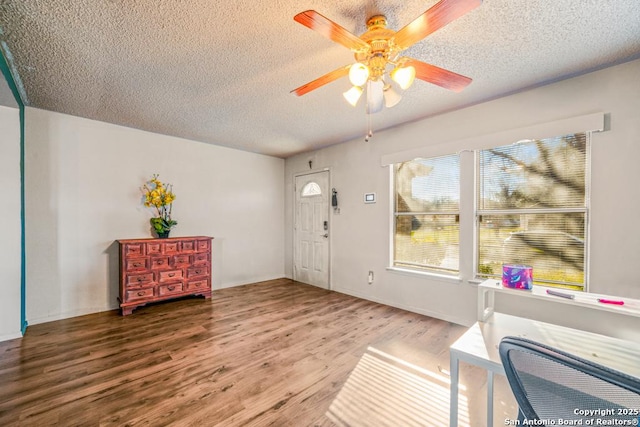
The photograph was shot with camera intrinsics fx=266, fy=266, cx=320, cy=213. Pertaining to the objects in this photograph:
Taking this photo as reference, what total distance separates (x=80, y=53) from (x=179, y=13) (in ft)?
3.38

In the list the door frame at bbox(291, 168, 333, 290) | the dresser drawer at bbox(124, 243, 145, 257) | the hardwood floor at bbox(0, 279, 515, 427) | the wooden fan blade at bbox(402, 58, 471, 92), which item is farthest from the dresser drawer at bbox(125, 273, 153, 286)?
the wooden fan blade at bbox(402, 58, 471, 92)

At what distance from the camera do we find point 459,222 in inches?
125

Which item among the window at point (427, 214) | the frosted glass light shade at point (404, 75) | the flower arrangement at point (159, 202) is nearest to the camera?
the frosted glass light shade at point (404, 75)

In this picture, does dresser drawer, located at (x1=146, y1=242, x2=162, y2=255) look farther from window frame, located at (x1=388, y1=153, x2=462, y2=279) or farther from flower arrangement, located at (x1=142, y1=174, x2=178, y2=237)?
window frame, located at (x1=388, y1=153, x2=462, y2=279)

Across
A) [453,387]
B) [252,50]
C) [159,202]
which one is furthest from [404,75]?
[159,202]

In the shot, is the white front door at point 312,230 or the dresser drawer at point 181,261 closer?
the dresser drawer at point 181,261

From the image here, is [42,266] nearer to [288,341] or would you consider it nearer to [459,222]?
[288,341]

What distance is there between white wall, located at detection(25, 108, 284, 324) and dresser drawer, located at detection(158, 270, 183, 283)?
62cm

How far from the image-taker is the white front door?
475cm

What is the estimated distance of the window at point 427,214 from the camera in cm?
326

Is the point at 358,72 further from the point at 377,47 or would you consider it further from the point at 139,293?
the point at 139,293

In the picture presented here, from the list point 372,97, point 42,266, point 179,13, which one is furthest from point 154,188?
point 372,97

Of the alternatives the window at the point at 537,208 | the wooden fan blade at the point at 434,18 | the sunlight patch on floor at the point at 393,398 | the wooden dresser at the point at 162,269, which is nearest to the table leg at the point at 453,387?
the sunlight patch on floor at the point at 393,398

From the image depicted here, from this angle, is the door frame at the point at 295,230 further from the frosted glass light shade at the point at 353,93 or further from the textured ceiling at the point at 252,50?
the frosted glass light shade at the point at 353,93
